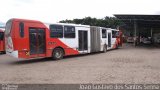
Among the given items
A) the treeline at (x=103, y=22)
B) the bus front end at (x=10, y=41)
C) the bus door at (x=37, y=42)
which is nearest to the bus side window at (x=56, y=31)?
the bus door at (x=37, y=42)

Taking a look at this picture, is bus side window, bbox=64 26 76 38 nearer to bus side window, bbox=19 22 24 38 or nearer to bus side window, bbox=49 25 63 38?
bus side window, bbox=49 25 63 38

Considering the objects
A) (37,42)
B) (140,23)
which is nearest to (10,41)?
(37,42)

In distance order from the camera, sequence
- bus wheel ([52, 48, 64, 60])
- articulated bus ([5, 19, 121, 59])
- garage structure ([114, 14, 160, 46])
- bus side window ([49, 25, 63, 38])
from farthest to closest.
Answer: garage structure ([114, 14, 160, 46]), bus wheel ([52, 48, 64, 60]), bus side window ([49, 25, 63, 38]), articulated bus ([5, 19, 121, 59])

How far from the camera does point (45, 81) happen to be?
8992 millimetres

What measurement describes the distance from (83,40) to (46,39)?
4530 millimetres

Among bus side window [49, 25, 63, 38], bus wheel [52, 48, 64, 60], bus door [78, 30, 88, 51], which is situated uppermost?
bus side window [49, 25, 63, 38]

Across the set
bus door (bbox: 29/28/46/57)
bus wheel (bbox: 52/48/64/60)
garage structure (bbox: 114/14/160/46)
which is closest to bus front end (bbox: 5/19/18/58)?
bus door (bbox: 29/28/46/57)

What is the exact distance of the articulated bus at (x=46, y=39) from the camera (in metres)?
14.6

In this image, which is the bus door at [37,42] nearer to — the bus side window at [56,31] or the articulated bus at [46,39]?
the articulated bus at [46,39]

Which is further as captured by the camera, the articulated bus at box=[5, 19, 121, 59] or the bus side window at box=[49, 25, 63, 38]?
the bus side window at box=[49, 25, 63, 38]

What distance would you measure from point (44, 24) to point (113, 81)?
849cm

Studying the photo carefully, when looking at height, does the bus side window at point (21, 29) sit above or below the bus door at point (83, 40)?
above

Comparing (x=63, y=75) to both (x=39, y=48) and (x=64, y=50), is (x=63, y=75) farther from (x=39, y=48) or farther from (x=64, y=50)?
(x=64, y=50)

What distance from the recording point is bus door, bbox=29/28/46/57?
50.0 feet
